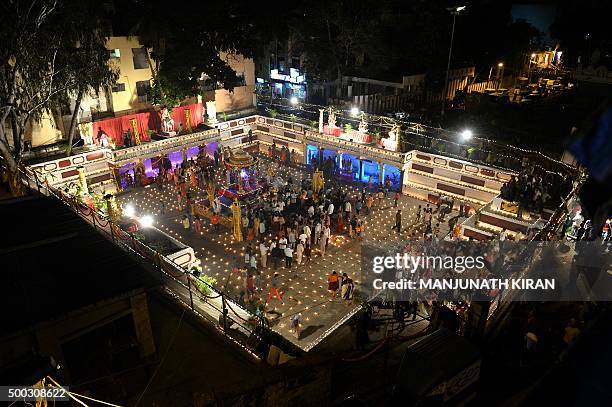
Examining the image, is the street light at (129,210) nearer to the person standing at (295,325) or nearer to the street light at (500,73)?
the person standing at (295,325)

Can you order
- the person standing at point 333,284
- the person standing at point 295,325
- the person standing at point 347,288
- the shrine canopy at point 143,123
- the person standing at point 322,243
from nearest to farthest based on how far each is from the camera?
the person standing at point 295,325
the person standing at point 347,288
the person standing at point 333,284
the person standing at point 322,243
the shrine canopy at point 143,123

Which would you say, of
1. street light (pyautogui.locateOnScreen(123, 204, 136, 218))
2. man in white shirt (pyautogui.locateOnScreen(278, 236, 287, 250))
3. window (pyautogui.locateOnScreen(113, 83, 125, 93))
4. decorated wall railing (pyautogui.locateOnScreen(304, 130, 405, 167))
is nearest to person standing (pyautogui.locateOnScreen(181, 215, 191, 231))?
street light (pyautogui.locateOnScreen(123, 204, 136, 218))

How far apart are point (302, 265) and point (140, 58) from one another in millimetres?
18962

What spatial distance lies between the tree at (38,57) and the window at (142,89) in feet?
18.3

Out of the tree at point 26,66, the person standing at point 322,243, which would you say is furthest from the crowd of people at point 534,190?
the tree at point 26,66

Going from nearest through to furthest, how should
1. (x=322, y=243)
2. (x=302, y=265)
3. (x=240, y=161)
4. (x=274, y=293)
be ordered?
(x=274, y=293) < (x=302, y=265) < (x=322, y=243) < (x=240, y=161)

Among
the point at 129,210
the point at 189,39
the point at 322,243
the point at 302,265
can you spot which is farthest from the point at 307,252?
the point at 189,39

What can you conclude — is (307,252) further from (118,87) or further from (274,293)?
(118,87)

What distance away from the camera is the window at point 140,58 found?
27.7 m

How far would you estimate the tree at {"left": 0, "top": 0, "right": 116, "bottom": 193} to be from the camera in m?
18.0

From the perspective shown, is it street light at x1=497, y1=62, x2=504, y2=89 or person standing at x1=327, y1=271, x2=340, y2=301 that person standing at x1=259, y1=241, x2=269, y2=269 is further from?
street light at x1=497, y1=62, x2=504, y2=89

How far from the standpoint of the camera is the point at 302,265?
17938mm

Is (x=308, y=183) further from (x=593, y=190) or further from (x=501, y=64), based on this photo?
(x=501, y=64)

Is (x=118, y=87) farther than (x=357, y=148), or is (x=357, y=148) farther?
(x=118, y=87)
